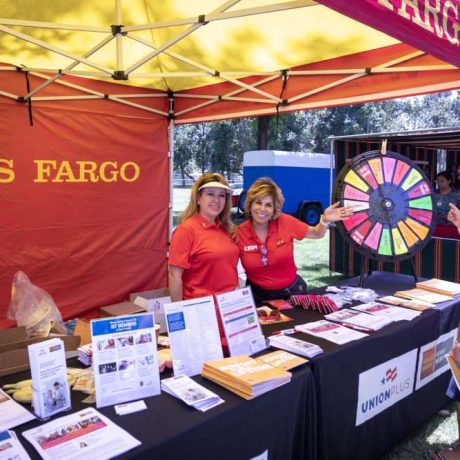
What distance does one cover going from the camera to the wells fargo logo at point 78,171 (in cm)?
364

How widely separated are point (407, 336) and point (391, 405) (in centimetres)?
35

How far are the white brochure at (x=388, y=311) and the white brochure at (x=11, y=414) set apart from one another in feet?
5.56

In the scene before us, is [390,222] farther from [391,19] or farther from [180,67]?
[180,67]

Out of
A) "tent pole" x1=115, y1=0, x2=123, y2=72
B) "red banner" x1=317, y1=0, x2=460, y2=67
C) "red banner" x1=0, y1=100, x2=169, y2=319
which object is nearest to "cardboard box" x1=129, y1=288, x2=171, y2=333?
"red banner" x1=0, y1=100, x2=169, y2=319

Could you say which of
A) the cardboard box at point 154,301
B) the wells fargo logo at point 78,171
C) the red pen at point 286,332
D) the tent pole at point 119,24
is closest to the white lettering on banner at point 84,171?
the wells fargo logo at point 78,171

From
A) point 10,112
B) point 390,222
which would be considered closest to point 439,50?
point 390,222

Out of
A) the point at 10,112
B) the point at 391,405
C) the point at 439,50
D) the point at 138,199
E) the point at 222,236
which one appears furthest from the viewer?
the point at 138,199

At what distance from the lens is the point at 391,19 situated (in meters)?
1.42

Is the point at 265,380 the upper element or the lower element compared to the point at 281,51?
lower

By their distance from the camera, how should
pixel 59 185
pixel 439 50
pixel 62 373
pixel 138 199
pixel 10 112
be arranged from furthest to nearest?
pixel 138 199, pixel 59 185, pixel 10 112, pixel 439 50, pixel 62 373

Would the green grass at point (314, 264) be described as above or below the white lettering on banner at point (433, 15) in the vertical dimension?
below

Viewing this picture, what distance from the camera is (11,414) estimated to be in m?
1.24

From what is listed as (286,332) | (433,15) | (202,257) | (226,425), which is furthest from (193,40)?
(226,425)

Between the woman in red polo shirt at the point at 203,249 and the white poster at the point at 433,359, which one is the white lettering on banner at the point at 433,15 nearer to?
the woman in red polo shirt at the point at 203,249
